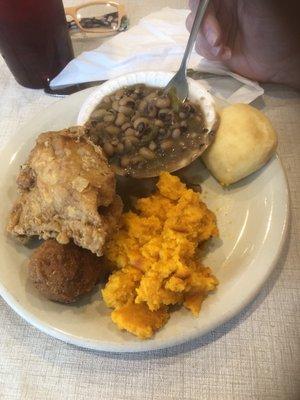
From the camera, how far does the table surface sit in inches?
45.2

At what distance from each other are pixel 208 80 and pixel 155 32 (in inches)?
14.4

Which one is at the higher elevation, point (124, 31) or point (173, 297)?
point (124, 31)

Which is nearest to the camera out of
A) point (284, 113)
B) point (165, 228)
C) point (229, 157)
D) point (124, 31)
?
point (165, 228)

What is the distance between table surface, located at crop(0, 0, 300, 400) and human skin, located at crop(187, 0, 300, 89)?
962mm

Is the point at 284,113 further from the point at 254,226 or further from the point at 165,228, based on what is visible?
the point at 165,228

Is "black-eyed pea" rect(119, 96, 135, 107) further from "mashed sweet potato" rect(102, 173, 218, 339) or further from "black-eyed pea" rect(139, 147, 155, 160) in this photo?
"mashed sweet potato" rect(102, 173, 218, 339)

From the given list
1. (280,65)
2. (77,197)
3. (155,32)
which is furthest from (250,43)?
(77,197)

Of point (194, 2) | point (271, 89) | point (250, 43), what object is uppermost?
point (194, 2)

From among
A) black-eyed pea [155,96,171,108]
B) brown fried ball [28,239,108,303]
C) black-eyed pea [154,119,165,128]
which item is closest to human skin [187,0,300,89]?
black-eyed pea [155,96,171,108]

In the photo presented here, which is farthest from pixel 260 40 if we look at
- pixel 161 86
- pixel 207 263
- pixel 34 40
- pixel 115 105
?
pixel 207 263

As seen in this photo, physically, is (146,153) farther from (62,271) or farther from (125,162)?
(62,271)

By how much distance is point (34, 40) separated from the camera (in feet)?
5.64

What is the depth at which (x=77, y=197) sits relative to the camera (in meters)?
1.16

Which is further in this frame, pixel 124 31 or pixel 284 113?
pixel 124 31
